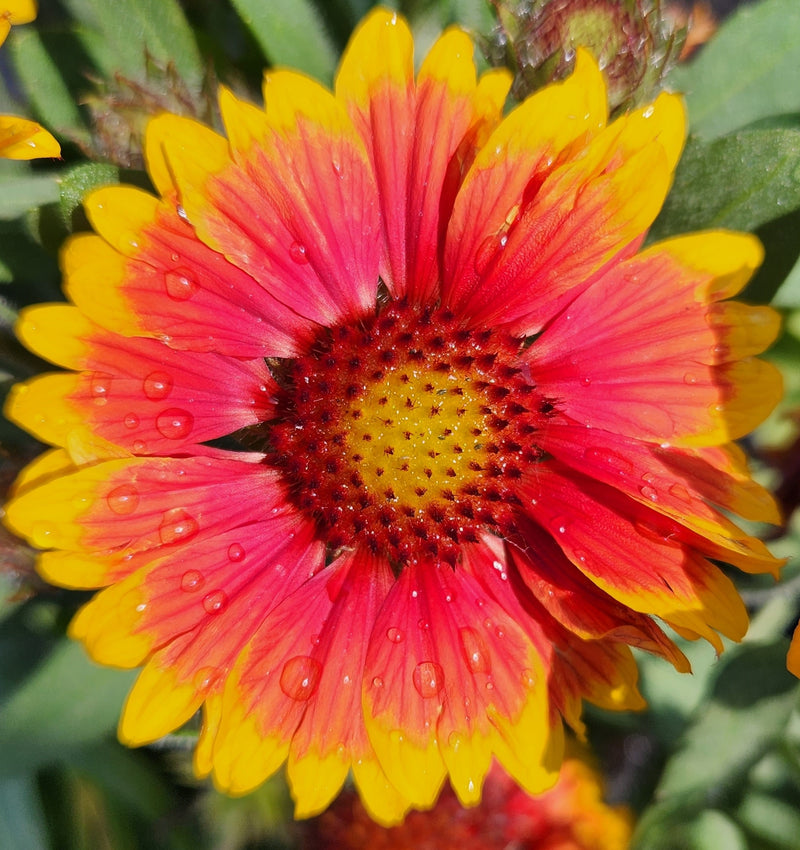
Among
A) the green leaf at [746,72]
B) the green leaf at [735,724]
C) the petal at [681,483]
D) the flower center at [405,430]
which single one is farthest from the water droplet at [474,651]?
the green leaf at [746,72]

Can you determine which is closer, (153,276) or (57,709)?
(153,276)

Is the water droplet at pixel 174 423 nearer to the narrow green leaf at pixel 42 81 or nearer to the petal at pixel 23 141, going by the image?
the petal at pixel 23 141

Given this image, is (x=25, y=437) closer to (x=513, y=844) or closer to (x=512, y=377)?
(x=512, y=377)

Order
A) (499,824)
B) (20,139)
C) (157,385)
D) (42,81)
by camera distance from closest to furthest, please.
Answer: (20,139), (157,385), (42,81), (499,824)

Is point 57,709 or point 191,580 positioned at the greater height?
point 191,580

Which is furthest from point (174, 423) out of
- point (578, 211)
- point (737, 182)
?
point (737, 182)

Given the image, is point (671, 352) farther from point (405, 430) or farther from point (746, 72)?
point (746, 72)

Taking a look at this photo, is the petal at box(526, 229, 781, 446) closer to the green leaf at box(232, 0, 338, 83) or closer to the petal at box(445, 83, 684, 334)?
the petal at box(445, 83, 684, 334)
